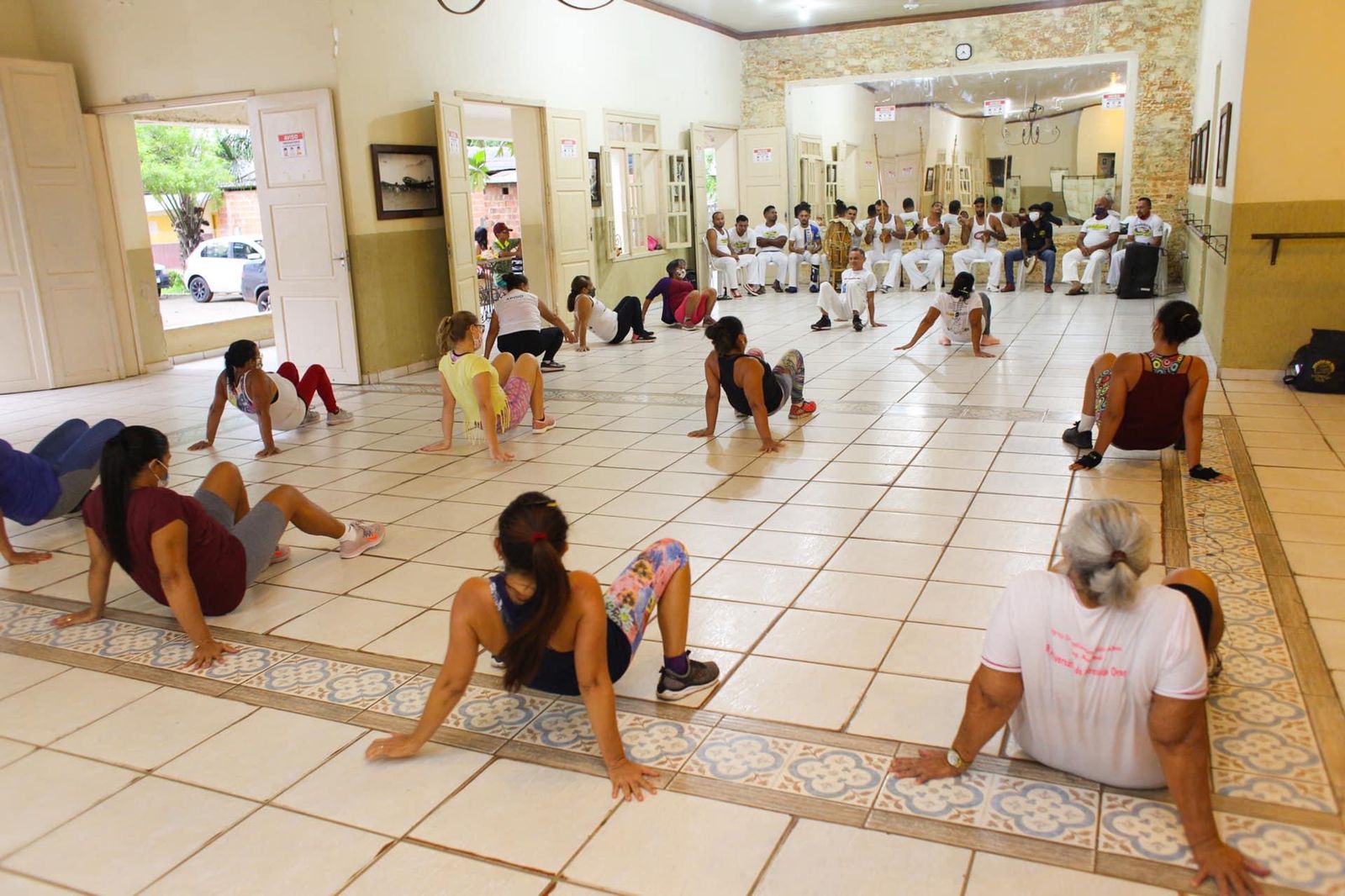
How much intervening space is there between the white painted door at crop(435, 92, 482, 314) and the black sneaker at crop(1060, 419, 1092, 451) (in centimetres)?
500

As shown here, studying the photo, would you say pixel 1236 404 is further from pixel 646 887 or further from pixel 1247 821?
pixel 646 887

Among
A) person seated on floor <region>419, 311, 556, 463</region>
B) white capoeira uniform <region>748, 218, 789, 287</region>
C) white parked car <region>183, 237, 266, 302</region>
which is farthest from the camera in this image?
white parked car <region>183, 237, 266, 302</region>

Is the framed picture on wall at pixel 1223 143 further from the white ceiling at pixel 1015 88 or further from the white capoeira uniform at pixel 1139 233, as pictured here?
the white ceiling at pixel 1015 88

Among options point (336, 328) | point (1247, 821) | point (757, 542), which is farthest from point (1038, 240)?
point (1247, 821)

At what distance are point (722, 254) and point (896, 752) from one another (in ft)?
36.0

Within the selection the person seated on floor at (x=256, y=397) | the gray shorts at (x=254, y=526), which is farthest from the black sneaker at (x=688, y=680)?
the person seated on floor at (x=256, y=397)

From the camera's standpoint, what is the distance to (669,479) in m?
4.94

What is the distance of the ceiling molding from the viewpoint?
12.4 m

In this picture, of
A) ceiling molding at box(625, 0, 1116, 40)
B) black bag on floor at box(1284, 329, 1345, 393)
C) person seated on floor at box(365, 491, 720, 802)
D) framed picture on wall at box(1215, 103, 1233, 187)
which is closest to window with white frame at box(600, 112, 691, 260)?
ceiling molding at box(625, 0, 1116, 40)

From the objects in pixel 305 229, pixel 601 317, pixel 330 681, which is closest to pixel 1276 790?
pixel 330 681

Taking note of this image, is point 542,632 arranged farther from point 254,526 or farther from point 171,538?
point 254,526

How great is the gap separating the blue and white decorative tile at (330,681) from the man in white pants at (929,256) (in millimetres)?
11202

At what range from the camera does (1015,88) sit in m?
15.7

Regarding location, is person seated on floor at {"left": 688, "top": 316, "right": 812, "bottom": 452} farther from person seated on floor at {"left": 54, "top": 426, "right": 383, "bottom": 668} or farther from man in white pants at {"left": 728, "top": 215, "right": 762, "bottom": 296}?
man in white pants at {"left": 728, "top": 215, "right": 762, "bottom": 296}
